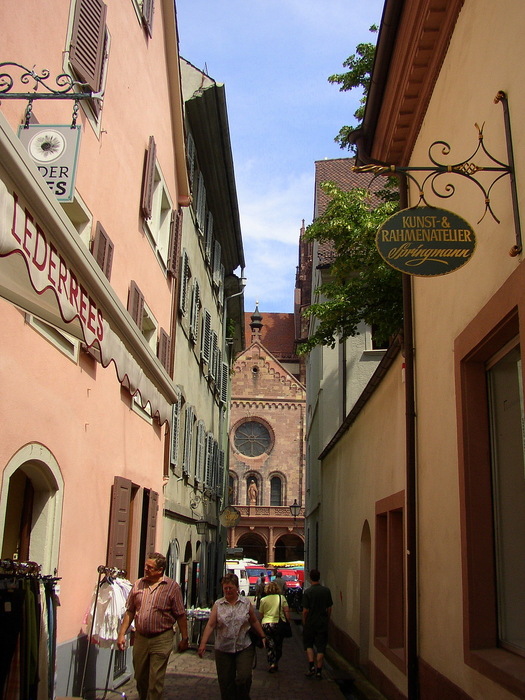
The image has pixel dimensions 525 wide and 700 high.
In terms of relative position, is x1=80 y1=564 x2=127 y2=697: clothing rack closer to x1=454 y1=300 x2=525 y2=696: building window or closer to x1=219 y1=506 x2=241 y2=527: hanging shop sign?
x1=454 y1=300 x2=525 y2=696: building window

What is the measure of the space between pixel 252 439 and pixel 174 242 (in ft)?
152

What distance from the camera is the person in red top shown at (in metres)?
7.12

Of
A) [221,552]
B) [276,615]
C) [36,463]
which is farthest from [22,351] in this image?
[221,552]

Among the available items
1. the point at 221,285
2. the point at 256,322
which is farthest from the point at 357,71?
the point at 256,322

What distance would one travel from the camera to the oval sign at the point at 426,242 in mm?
5383

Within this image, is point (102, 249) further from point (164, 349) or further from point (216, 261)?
point (216, 261)

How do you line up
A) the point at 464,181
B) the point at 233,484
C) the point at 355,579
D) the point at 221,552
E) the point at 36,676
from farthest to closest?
the point at 233,484 → the point at 221,552 → the point at 355,579 → the point at 464,181 → the point at 36,676

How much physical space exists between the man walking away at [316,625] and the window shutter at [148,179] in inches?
240

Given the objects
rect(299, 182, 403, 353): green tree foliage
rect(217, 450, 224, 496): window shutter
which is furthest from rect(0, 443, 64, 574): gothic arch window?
rect(217, 450, 224, 496): window shutter

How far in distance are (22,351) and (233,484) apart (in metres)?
52.8

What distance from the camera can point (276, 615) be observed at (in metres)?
12.5

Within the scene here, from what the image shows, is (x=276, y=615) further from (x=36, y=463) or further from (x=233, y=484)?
(x=233, y=484)

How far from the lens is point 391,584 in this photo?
9.78 m

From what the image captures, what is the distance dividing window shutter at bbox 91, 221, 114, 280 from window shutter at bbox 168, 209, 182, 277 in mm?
4366
